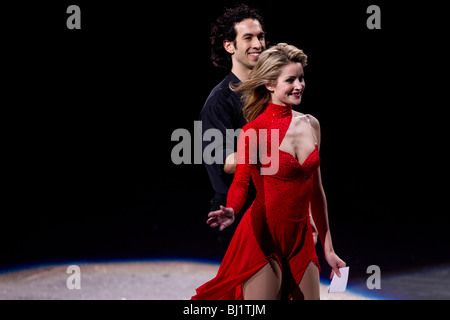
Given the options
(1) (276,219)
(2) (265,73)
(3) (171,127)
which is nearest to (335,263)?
(1) (276,219)

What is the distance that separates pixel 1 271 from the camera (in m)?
5.19

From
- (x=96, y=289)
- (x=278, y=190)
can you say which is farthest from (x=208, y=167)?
(x=96, y=289)

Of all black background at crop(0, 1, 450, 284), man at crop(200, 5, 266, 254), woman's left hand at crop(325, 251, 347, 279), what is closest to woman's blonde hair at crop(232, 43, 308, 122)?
man at crop(200, 5, 266, 254)

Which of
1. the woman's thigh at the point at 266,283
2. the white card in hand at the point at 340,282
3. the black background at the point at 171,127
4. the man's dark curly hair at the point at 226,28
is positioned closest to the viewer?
the woman's thigh at the point at 266,283

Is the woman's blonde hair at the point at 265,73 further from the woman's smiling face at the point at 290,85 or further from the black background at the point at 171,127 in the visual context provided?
the black background at the point at 171,127

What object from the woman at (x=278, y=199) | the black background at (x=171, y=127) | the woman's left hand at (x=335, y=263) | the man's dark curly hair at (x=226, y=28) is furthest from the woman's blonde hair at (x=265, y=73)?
the black background at (x=171, y=127)

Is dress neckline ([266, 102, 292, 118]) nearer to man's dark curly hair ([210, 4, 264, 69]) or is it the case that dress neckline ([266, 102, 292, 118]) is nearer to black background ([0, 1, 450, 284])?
man's dark curly hair ([210, 4, 264, 69])

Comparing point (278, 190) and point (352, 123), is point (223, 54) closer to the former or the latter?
point (278, 190)

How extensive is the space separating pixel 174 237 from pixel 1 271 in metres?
1.47

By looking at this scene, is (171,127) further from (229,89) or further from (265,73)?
(265,73)

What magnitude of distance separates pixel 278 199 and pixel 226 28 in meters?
1.11

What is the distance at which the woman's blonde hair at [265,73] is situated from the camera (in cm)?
Result: 260

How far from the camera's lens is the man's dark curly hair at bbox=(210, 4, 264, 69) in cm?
322

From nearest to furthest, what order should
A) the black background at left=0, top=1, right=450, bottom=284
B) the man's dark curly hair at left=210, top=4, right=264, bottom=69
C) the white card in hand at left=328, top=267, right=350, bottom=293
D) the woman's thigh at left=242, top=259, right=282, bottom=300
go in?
the woman's thigh at left=242, top=259, right=282, bottom=300
the white card in hand at left=328, top=267, right=350, bottom=293
the man's dark curly hair at left=210, top=4, right=264, bottom=69
the black background at left=0, top=1, right=450, bottom=284
